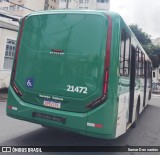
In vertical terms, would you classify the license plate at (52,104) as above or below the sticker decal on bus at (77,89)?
below

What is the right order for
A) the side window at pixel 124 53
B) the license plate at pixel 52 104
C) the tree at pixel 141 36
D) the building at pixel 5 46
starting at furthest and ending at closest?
the tree at pixel 141 36, the building at pixel 5 46, the side window at pixel 124 53, the license plate at pixel 52 104

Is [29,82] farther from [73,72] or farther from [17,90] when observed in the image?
[73,72]

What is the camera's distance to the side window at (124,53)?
5.84 meters

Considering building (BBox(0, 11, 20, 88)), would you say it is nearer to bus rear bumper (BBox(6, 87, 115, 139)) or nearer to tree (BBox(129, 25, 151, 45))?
bus rear bumper (BBox(6, 87, 115, 139))

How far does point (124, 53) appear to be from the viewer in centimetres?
604

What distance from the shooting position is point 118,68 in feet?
18.0

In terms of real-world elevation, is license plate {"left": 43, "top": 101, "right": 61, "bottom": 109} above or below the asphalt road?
above

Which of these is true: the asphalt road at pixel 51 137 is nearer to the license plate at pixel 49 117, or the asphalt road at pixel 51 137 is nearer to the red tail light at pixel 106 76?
the license plate at pixel 49 117

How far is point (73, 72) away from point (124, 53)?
128cm

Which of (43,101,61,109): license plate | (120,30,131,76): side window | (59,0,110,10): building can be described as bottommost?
(43,101,61,109): license plate

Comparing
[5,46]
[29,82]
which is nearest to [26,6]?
[5,46]

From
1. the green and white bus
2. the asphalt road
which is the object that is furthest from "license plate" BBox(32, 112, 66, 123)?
the asphalt road

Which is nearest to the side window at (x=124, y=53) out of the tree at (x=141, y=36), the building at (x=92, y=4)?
the tree at (x=141, y=36)

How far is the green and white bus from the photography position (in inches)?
211
